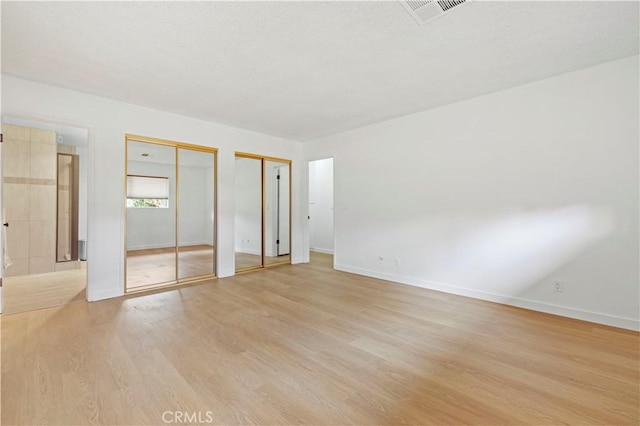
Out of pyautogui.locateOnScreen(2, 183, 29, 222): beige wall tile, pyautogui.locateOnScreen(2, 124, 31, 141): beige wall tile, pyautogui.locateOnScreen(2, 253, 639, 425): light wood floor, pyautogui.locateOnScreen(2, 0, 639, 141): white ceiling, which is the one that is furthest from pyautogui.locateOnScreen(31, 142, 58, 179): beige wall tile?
pyautogui.locateOnScreen(2, 253, 639, 425): light wood floor


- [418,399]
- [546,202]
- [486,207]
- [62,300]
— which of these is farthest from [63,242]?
[546,202]

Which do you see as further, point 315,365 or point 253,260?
point 253,260

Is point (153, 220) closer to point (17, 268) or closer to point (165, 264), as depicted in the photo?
point (165, 264)

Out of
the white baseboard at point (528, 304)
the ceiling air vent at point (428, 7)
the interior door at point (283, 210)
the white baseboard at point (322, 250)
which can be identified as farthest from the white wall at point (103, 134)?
the white baseboard at point (322, 250)

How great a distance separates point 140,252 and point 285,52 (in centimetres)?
349

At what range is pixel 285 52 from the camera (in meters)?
2.64

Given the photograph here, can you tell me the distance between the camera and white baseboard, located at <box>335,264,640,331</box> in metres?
2.79

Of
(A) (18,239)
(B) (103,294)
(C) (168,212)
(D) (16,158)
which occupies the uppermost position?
(D) (16,158)

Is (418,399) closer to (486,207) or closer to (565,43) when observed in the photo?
(486,207)

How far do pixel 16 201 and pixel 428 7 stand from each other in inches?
266

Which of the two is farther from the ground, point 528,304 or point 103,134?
point 103,134

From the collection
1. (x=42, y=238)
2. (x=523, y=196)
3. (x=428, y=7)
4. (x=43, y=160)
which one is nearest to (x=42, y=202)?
(x=42, y=238)

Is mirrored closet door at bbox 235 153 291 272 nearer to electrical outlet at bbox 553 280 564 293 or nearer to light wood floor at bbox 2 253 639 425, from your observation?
light wood floor at bbox 2 253 639 425

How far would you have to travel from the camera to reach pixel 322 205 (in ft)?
26.6
